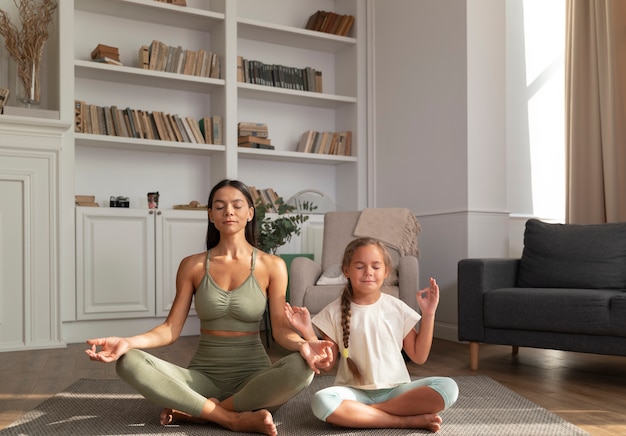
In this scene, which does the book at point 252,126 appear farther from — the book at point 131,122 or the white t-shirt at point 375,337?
the white t-shirt at point 375,337

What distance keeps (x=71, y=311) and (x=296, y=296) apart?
5.04 ft

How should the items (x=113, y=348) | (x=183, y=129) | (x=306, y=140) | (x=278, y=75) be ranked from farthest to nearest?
1. (x=306, y=140)
2. (x=278, y=75)
3. (x=183, y=129)
4. (x=113, y=348)

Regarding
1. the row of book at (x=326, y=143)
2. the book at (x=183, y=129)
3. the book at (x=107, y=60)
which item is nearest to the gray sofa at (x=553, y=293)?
the row of book at (x=326, y=143)

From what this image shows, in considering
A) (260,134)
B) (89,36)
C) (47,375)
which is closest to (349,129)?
(260,134)

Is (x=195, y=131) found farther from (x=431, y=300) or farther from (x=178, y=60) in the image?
(x=431, y=300)

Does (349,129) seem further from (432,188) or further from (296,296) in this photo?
(296,296)

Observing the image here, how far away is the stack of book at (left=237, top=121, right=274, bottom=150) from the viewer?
4.70 metres

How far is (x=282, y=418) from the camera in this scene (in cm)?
217

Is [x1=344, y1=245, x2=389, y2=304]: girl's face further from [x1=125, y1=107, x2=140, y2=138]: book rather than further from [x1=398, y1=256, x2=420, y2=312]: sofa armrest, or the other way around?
[x1=125, y1=107, x2=140, y2=138]: book

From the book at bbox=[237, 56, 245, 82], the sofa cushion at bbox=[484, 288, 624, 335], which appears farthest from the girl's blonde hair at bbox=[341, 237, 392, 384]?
the book at bbox=[237, 56, 245, 82]

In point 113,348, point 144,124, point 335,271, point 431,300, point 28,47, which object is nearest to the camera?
point 113,348

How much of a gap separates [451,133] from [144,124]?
2.03m

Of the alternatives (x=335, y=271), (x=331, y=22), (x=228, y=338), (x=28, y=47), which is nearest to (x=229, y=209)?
(x=228, y=338)

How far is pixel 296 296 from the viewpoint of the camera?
3447 mm
